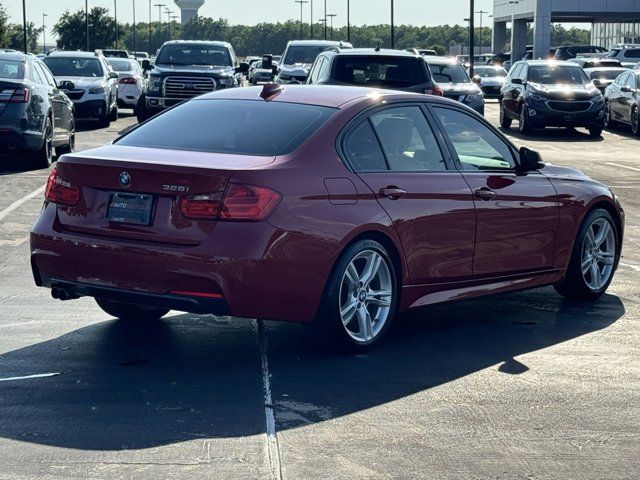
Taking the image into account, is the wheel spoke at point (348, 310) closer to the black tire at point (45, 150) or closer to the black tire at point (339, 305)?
the black tire at point (339, 305)

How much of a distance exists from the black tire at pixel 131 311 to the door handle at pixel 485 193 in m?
2.03

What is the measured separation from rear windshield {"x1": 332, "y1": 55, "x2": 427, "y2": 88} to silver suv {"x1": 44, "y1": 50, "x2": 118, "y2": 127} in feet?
38.8

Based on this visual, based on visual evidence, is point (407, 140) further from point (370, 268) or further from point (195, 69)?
point (195, 69)

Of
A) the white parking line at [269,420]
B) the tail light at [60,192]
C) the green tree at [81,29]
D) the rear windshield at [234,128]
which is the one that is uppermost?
the rear windshield at [234,128]

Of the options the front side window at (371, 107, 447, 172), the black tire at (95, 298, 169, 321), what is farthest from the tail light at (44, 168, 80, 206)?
the front side window at (371, 107, 447, 172)

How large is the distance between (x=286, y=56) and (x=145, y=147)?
27.1 metres

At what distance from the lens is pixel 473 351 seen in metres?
8.07

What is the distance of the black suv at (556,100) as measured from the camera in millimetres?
31266

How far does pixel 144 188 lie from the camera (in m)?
7.34

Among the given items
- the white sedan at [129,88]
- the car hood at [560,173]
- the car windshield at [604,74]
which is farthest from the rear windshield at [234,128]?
the car windshield at [604,74]

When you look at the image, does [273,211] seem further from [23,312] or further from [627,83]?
[627,83]

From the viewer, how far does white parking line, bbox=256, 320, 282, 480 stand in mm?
5613

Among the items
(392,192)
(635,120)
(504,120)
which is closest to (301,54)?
(504,120)

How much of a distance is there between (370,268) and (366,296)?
0.16 metres
